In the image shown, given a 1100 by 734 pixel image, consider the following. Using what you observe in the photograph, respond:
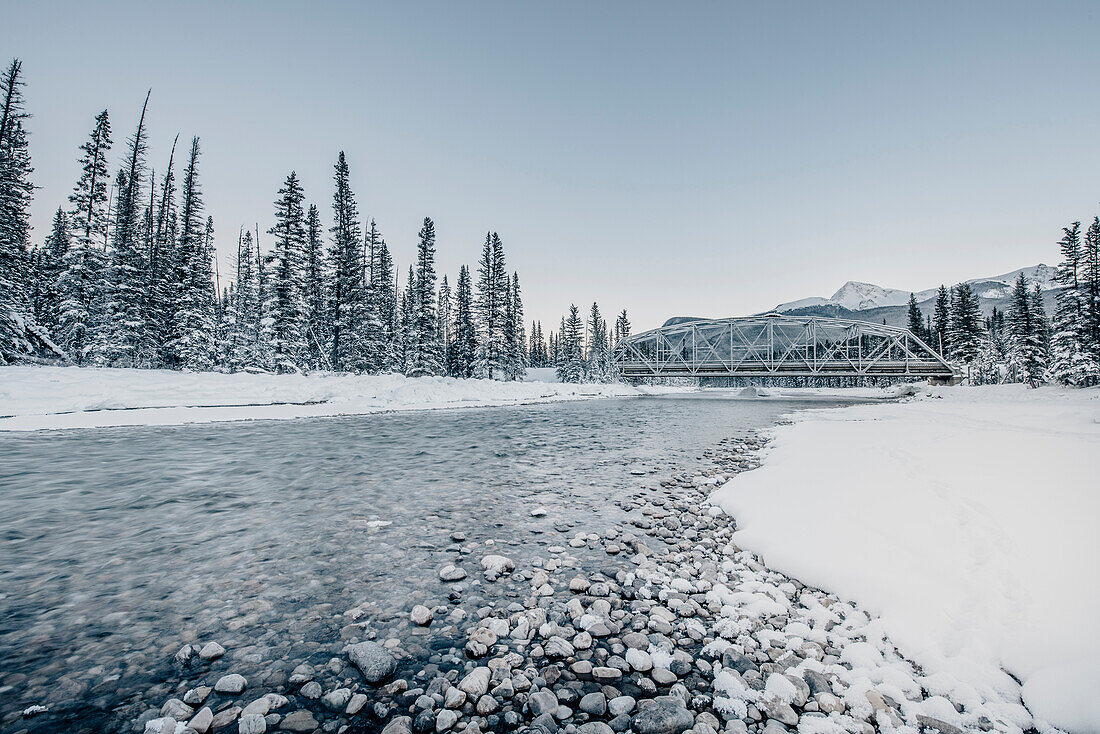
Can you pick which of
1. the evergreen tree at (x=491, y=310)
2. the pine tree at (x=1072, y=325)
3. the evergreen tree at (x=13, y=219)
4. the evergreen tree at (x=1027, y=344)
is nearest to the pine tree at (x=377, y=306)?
the evergreen tree at (x=491, y=310)

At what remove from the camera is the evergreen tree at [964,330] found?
57000mm

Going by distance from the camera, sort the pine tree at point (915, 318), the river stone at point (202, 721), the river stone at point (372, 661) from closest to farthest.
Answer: the river stone at point (202, 721) < the river stone at point (372, 661) < the pine tree at point (915, 318)

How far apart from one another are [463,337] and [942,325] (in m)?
71.4

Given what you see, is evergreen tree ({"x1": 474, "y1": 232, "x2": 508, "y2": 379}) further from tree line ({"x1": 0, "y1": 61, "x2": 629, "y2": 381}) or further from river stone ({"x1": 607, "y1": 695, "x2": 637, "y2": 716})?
river stone ({"x1": 607, "y1": 695, "x2": 637, "y2": 716})

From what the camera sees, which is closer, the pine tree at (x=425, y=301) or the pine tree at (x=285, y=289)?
the pine tree at (x=285, y=289)

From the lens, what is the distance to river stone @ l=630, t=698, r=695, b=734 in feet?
6.97

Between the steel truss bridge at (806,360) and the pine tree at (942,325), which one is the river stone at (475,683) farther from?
the pine tree at (942,325)

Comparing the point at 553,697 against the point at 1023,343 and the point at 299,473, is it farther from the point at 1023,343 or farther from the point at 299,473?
the point at 1023,343

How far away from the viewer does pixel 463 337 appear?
153 feet

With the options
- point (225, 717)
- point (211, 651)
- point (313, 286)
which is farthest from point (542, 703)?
point (313, 286)

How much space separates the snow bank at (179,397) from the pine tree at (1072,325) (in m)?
Answer: 47.8

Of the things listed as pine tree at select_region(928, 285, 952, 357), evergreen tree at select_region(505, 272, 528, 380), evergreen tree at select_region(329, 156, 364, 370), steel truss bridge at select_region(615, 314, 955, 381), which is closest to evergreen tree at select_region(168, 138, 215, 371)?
evergreen tree at select_region(329, 156, 364, 370)

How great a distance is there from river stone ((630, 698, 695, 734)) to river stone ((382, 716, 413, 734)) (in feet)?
3.85

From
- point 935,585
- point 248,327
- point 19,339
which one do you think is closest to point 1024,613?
point 935,585
